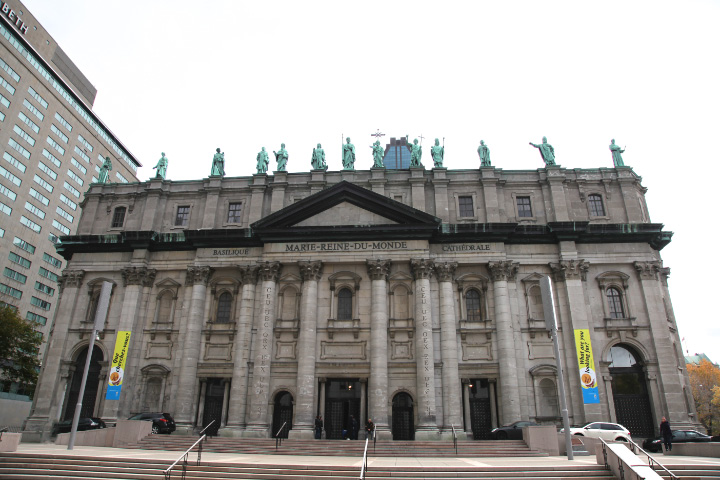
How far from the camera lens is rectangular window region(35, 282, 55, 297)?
69.3 m

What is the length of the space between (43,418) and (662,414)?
42.3 m

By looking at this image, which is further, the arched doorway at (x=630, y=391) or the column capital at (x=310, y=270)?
the column capital at (x=310, y=270)

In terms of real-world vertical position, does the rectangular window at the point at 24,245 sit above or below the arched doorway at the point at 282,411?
above

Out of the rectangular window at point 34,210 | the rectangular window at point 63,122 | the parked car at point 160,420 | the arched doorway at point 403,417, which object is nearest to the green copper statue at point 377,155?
the arched doorway at point 403,417

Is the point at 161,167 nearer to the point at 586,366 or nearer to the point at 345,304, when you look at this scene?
the point at 345,304

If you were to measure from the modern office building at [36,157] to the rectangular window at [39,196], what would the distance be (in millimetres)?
71

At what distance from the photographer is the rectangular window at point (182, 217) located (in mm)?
39188

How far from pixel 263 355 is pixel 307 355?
10.2 feet

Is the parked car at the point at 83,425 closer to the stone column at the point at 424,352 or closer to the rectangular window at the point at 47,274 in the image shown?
the stone column at the point at 424,352

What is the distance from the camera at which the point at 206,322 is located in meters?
35.3

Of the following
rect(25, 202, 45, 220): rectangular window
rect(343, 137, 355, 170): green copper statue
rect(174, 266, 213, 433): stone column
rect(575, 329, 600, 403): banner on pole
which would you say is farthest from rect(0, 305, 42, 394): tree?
rect(575, 329, 600, 403): banner on pole

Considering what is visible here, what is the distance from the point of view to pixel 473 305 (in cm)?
3450

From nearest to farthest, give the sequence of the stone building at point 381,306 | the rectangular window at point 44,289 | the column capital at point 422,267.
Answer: the stone building at point 381,306 < the column capital at point 422,267 < the rectangular window at point 44,289

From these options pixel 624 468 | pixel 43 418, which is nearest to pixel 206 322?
pixel 43 418
